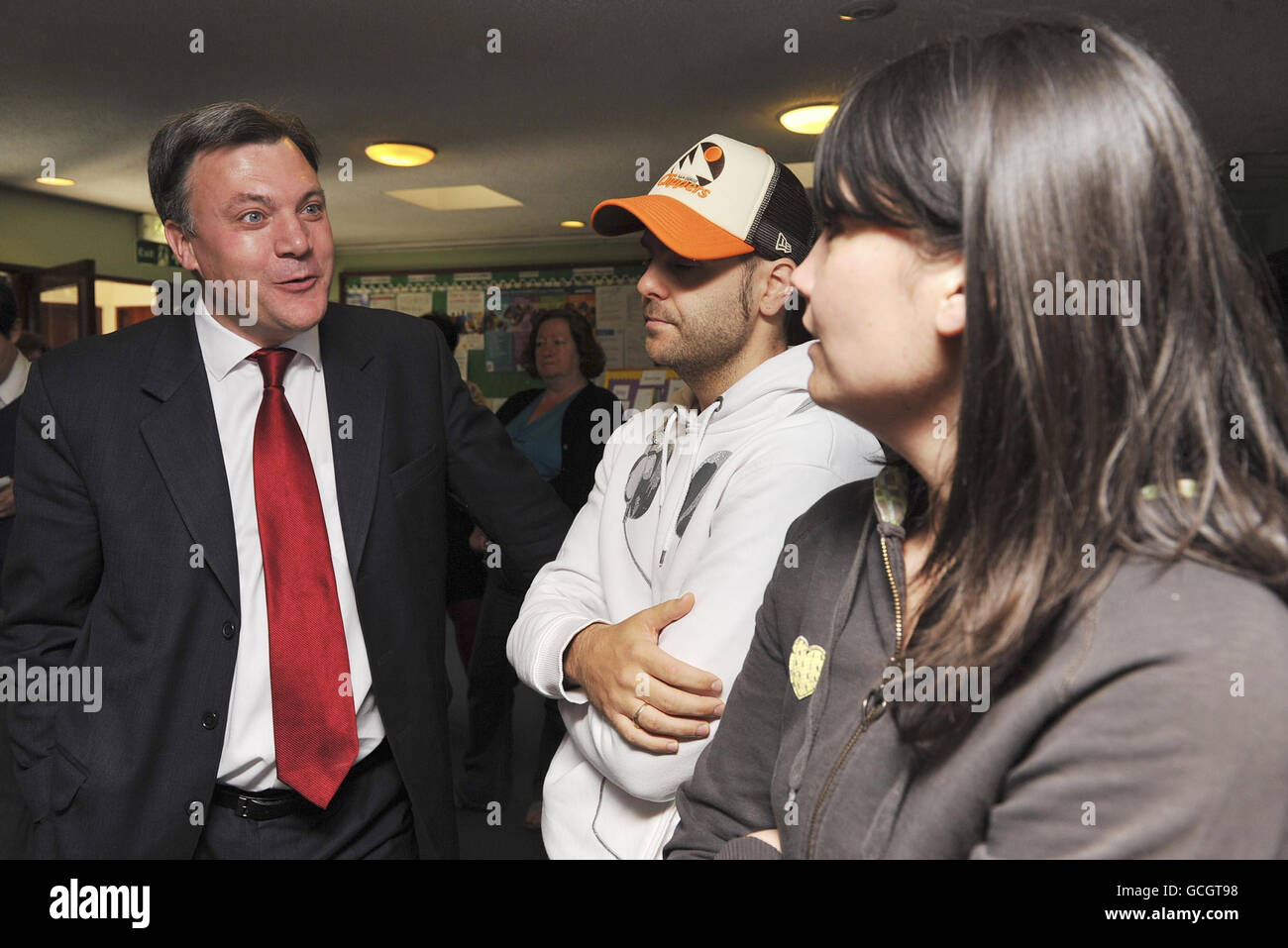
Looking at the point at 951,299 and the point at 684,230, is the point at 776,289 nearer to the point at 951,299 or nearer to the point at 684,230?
the point at 684,230

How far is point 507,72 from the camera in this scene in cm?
450

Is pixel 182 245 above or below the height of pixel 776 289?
above

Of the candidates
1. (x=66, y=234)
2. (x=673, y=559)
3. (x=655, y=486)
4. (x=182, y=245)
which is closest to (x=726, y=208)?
(x=655, y=486)

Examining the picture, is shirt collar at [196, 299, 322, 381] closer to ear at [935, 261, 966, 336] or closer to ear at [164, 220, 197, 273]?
ear at [164, 220, 197, 273]

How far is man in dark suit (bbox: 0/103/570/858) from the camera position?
1301 millimetres

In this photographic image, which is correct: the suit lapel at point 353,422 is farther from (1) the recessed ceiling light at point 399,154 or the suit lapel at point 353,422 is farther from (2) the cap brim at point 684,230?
(1) the recessed ceiling light at point 399,154

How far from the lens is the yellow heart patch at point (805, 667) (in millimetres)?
805

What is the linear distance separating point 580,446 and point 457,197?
4859 millimetres

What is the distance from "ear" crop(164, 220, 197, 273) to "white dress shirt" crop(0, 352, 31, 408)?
4.97 feet

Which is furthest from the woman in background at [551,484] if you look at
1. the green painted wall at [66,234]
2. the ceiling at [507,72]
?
the green painted wall at [66,234]
